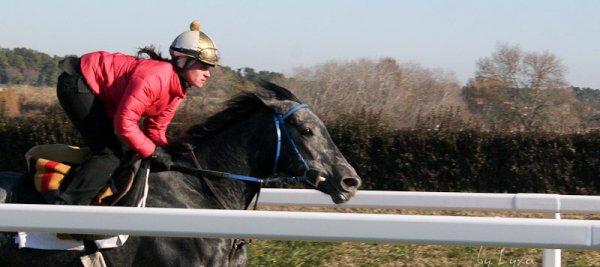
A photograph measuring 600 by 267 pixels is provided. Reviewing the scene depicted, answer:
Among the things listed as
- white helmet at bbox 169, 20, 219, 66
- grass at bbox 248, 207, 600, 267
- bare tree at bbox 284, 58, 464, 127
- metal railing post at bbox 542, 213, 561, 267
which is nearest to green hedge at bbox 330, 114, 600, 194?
grass at bbox 248, 207, 600, 267

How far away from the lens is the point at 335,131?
1251 centimetres

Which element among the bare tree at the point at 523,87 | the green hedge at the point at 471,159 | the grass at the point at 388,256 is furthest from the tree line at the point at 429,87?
the grass at the point at 388,256

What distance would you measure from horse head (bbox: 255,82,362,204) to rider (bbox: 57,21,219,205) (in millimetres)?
460

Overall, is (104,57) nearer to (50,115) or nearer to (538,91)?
(50,115)

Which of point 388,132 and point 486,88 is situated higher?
point 388,132

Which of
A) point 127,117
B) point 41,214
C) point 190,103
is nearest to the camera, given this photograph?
point 41,214

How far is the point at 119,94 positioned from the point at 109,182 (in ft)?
1.36

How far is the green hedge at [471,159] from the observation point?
39.5ft

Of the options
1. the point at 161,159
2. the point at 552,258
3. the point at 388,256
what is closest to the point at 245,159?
the point at 161,159

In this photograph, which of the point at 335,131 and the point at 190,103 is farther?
the point at 190,103

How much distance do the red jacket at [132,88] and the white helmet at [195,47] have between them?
0.12 m

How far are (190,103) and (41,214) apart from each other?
1214 cm

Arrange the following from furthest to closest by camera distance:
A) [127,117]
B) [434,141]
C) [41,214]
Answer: [434,141] → [127,117] → [41,214]

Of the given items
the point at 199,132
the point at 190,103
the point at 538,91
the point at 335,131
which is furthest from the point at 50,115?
the point at 538,91
